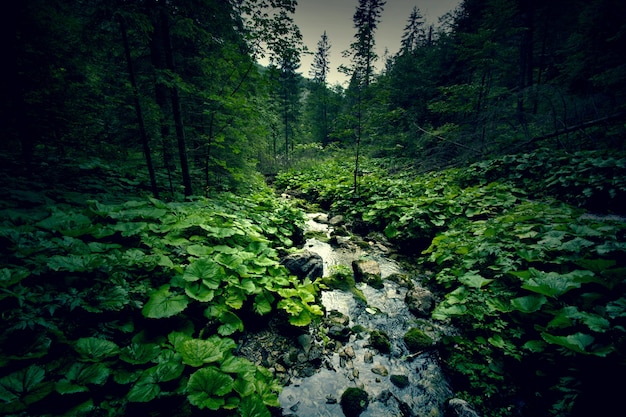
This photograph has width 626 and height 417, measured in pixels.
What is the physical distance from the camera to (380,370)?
3365 mm

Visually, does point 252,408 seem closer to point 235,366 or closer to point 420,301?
point 235,366

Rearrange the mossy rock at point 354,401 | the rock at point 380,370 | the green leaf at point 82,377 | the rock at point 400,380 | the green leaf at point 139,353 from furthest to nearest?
the rock at point 380,370
the rock at point 400,380
the mossy rock at point 354,401
the green leaf at point 139,353
the green leaf at point 82,377

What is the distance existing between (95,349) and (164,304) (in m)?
0.62

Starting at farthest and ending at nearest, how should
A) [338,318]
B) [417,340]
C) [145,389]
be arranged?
[338,318], [417,340], [145,389]

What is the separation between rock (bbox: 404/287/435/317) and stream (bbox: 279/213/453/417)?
12 centimetres

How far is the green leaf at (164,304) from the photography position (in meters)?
2.41

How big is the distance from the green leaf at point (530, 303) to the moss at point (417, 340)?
4.55 feet

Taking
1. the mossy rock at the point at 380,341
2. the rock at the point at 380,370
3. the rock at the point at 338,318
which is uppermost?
the rock at the point at 338,318

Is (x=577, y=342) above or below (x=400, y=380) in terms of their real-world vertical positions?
above

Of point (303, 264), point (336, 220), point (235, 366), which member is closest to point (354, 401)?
point (235, 366)

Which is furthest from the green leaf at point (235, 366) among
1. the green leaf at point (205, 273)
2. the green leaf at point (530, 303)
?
the green leaf at point (530, 303)

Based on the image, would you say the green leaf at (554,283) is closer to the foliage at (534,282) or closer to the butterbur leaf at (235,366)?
the foliage at (534,282)

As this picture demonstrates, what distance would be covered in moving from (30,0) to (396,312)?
9.28m

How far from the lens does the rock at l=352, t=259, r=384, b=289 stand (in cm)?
540
